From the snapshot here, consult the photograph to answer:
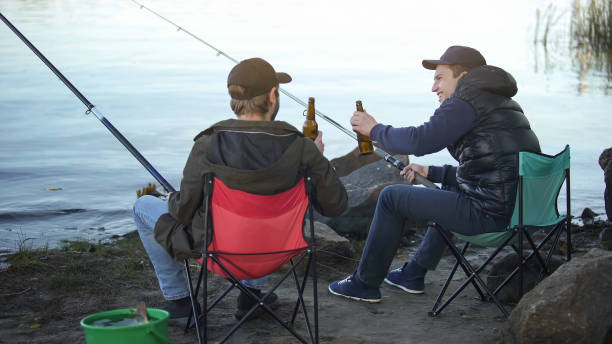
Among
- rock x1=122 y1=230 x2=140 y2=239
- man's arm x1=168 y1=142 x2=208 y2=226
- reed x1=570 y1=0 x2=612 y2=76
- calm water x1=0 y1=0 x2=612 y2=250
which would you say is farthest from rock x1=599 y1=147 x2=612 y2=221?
reed x1=570 y1=0 x2=612 y2=76

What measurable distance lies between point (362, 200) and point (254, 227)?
7.90 ft

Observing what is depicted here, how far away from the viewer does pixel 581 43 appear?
58.0 ft

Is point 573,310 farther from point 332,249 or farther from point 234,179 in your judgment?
point 332,249

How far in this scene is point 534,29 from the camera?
832 inches

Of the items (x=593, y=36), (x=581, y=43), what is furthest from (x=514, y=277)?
(x=581, y=43)

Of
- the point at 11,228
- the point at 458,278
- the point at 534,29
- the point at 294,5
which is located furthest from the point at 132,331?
the point at 294,5

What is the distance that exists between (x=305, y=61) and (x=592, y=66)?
21.1 ft

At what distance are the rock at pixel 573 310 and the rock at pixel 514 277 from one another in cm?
86

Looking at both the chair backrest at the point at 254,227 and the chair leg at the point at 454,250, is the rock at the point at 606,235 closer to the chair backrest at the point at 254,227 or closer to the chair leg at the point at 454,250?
the chair leg at the point at 454,250

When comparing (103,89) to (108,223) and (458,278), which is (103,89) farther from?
(458,278)

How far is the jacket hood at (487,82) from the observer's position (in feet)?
11.2

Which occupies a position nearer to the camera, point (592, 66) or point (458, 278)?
point (458, 278)

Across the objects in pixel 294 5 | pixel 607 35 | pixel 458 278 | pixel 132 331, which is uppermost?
pixel 294 5

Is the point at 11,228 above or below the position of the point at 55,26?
below
